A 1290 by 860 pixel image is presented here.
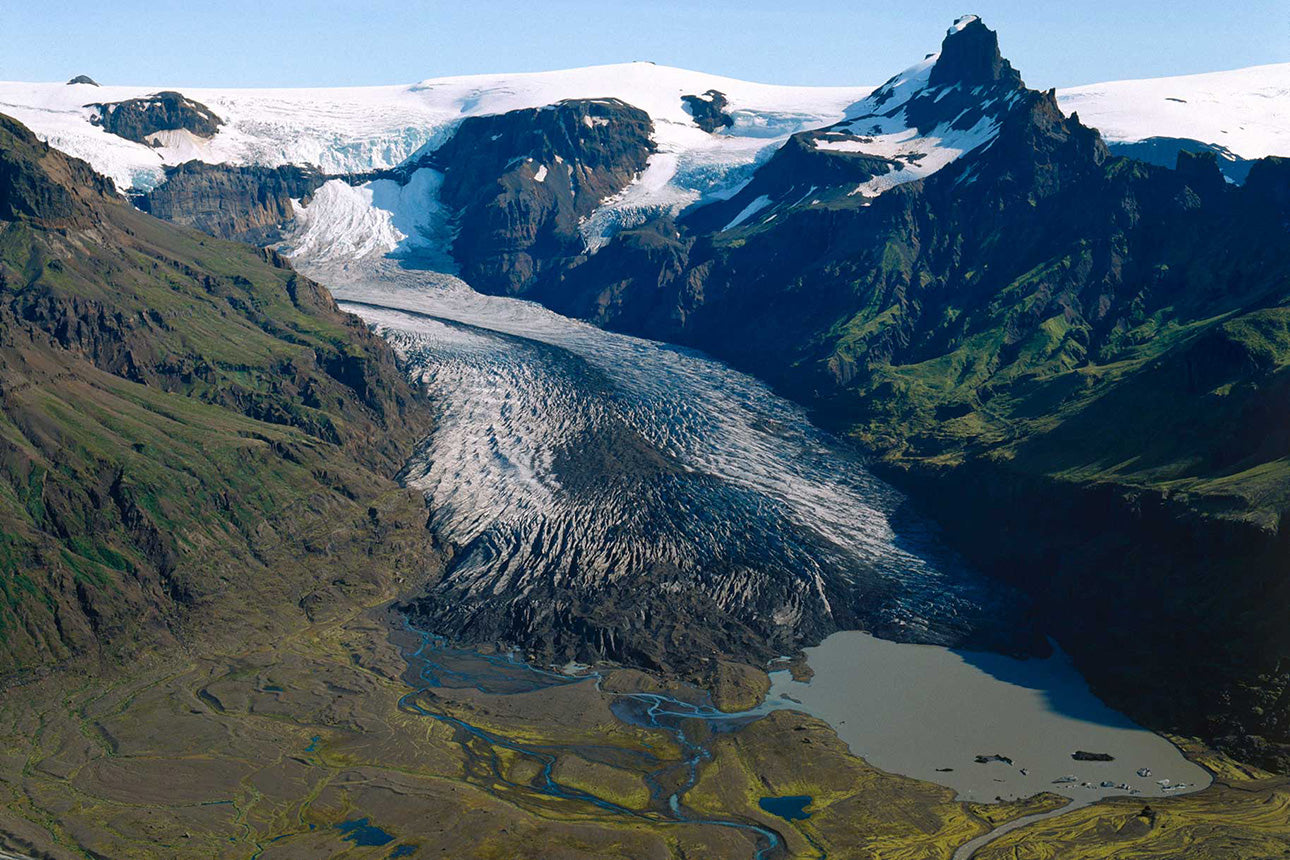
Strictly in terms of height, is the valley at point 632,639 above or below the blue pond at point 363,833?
above

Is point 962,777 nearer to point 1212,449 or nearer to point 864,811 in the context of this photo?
point 864,811

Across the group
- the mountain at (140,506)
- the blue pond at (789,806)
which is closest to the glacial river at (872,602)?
the blue pond at (789,806)

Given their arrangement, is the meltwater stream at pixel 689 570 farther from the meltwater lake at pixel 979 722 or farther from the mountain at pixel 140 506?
the mountain at pixel 140 506

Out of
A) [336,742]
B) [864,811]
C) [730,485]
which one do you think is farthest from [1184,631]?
[336,742]

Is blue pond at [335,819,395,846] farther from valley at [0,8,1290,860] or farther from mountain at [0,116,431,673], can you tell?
mountain at [0,116,431,673]

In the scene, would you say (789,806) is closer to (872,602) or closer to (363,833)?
(363,833)

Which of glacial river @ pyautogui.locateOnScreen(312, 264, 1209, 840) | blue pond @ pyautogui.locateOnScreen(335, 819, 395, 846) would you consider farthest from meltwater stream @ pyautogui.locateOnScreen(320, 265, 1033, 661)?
blue pond @ pyautogui.locateOnScreen(335, 819, 395, 846)

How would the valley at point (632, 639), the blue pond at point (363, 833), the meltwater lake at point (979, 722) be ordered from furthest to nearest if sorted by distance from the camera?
1. the meltwater lake at point (979, 722)
2. the valley at point (632, 639)
3. the blue pond at point (363, 833)
